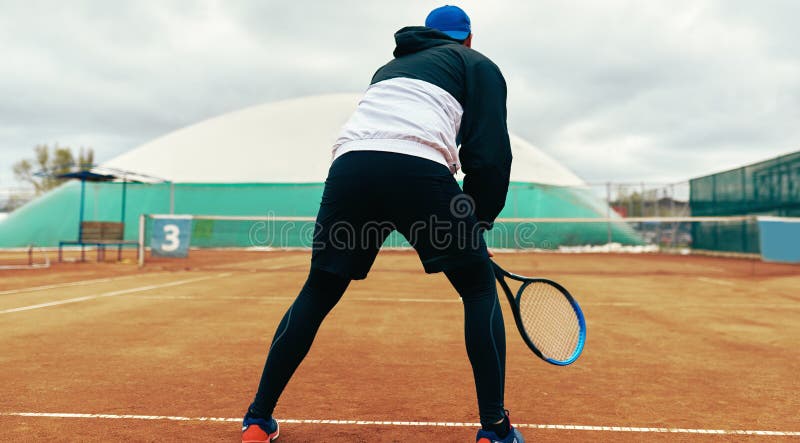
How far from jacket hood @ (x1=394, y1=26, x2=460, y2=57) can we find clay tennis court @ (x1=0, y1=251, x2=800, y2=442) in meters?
1.49

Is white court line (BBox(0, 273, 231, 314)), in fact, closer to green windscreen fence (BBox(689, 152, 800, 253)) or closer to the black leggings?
the black leggings

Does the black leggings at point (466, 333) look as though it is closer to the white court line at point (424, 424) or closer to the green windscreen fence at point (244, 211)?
the white court line at point (424, 424)

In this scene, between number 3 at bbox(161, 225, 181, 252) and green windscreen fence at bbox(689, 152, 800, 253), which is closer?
number 3 at bbox(161, 225, 181, 252)

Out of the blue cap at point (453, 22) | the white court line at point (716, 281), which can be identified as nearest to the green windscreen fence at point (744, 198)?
the white court line at point (716, 281)

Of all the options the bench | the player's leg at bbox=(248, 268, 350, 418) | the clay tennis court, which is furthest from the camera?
the bench

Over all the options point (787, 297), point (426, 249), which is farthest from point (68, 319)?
point (787, 297)

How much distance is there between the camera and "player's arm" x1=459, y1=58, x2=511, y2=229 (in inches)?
76.9

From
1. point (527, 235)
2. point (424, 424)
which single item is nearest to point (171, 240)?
point (424, 424)

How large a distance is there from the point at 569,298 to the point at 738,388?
1.20 m

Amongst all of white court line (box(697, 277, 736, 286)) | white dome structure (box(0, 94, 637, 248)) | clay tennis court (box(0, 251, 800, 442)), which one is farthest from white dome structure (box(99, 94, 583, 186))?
clay tennis court (box(0, 251, 800, 442))

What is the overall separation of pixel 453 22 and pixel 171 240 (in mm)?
11453

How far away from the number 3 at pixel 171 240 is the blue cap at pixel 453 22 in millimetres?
11225

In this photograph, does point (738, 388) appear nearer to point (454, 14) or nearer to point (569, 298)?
point (569, 298)

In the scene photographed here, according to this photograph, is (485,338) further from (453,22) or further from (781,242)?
(781,242)
